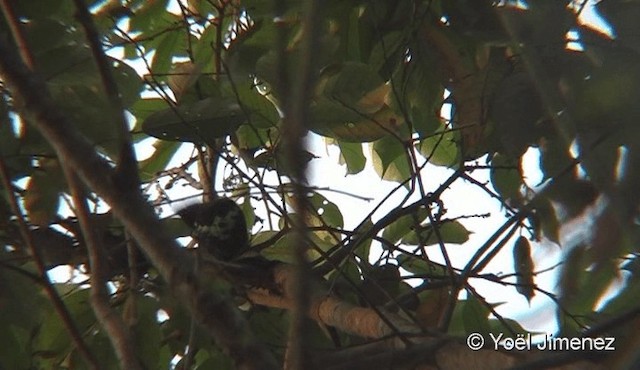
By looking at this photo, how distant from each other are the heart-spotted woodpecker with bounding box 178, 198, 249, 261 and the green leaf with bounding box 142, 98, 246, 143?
0.12m

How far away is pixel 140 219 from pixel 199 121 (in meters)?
0.34

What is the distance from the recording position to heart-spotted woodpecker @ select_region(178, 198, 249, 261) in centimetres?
101

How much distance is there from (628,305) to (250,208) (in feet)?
2.05

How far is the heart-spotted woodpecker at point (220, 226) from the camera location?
101 centimetres

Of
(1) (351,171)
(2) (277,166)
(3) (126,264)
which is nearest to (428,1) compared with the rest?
(2) (277,166)

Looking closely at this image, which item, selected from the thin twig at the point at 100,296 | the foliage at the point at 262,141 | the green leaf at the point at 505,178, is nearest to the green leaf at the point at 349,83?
the foliage at the point at 262,141

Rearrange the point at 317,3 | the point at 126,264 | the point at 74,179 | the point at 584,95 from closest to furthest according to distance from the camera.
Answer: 1. the point at 317,3
2. the point at 584,95
3. the point at 74,179
4. the point at 126,264

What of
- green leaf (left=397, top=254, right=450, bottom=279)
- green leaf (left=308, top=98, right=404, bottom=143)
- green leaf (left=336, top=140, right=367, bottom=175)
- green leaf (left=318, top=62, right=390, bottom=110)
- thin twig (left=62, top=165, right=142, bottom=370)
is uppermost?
green leaf (left=318, top=62, right=390, bottom=110)

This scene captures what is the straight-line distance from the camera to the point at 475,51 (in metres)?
0.94

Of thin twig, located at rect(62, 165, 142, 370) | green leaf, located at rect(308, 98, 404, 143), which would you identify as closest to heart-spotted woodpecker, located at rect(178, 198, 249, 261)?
green leaf, located at rect(308, 98, 404, 143)

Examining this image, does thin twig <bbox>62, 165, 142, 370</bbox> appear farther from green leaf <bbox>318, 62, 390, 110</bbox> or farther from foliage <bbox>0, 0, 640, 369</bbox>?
green leaf <bbox>318, 62, 390, 110</bbox>

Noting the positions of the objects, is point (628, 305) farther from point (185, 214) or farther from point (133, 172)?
point (185, 214)

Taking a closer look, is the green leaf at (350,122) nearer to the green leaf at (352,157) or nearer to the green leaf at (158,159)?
the green leaf at (352,157)

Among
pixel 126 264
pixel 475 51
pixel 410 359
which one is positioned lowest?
pixel 410 359
